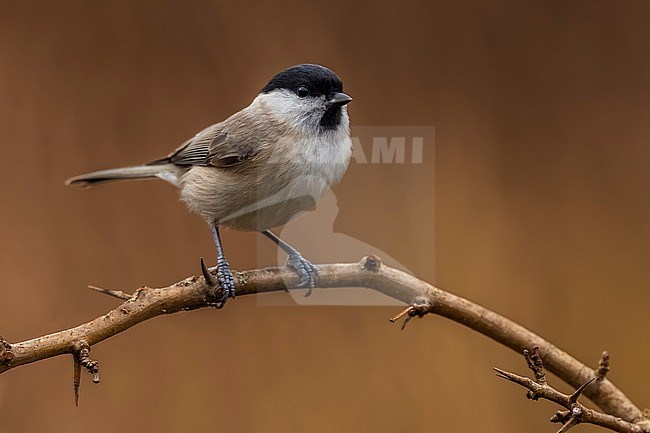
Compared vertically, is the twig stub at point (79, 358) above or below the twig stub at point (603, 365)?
above

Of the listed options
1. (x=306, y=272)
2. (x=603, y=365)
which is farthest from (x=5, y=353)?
(x=603, y=365)

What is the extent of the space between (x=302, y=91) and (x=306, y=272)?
0.30 m

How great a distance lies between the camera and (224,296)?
105 centimetres

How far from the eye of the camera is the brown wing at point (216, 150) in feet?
4.13

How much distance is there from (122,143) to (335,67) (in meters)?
0.55

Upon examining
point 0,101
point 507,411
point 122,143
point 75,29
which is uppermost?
point 75,29

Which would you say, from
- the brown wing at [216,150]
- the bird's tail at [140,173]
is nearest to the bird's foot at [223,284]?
the brown wing at [216,150]

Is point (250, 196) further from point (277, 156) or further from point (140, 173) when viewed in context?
point (140, 173)

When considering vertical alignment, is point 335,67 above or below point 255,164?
above

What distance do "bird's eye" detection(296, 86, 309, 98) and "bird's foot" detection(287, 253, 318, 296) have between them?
0.28 meters

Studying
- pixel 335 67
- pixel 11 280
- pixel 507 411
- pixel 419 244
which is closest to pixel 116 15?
pixel 335 67

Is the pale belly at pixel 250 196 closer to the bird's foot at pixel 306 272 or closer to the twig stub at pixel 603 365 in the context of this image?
the bird's foot at pixel 306 272

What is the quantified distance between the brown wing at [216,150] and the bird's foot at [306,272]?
0.67 feet

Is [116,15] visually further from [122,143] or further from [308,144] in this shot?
[308,144]
